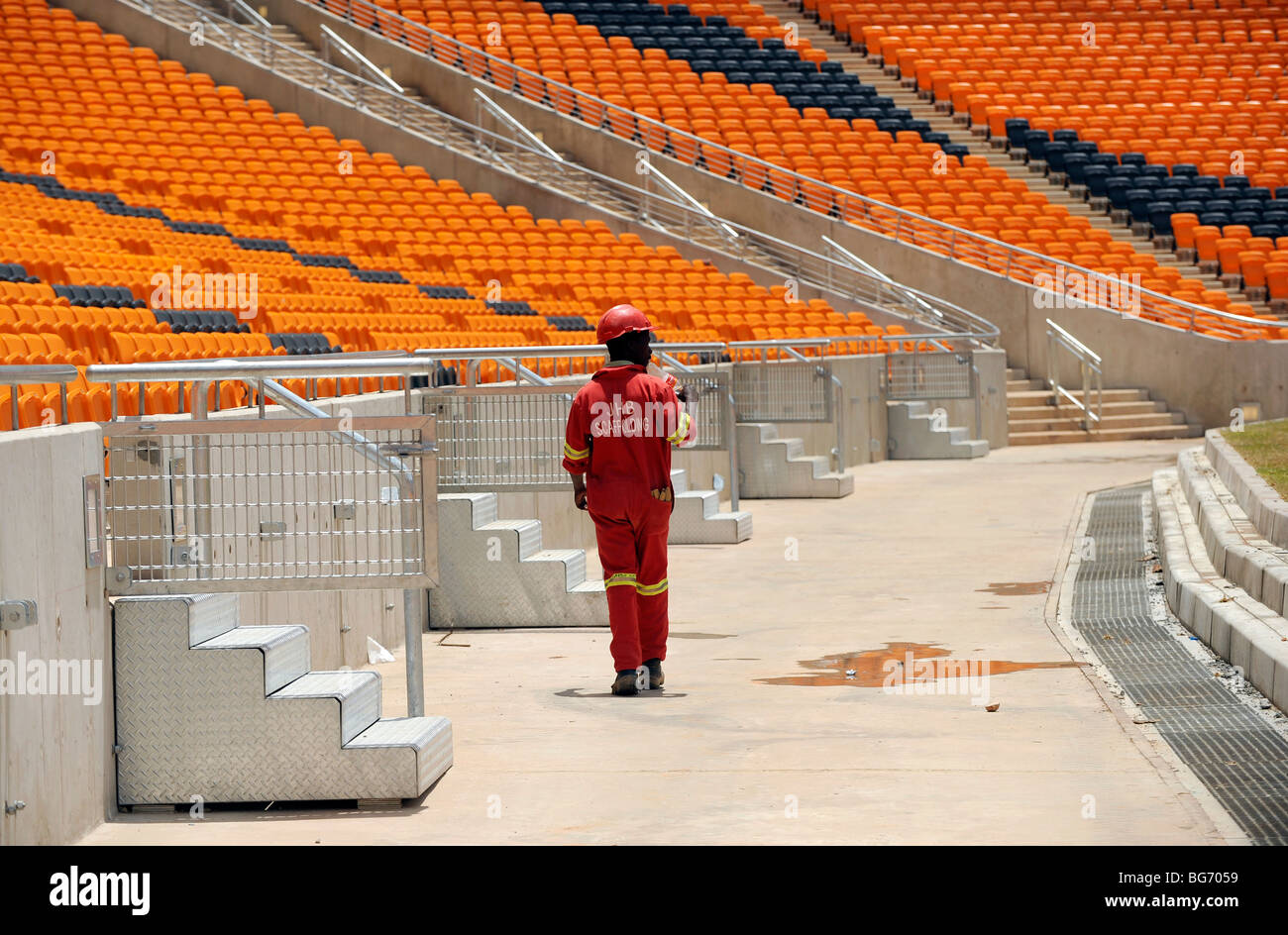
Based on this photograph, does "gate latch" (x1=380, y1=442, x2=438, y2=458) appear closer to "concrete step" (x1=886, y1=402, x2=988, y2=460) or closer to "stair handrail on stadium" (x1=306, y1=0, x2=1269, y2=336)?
"concrete step" (x1=886, y1=402, x2=988, y2=460)

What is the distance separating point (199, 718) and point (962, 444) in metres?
16.9

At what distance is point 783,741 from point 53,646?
2740 mm

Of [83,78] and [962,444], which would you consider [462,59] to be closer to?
[83,78]

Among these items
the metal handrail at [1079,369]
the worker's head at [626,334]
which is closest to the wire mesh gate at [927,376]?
the metal handrail at [1079,369]

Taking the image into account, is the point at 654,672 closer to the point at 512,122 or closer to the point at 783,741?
the point at 783,741

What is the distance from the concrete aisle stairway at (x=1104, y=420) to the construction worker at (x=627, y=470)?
16.8m

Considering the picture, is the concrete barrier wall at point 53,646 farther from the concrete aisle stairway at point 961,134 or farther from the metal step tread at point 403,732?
the concrete aisle stairway at point 961,134

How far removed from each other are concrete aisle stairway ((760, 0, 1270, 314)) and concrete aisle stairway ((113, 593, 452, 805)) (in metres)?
23.4

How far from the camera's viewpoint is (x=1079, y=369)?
82.2 feet

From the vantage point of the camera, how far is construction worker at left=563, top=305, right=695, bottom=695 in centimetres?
744

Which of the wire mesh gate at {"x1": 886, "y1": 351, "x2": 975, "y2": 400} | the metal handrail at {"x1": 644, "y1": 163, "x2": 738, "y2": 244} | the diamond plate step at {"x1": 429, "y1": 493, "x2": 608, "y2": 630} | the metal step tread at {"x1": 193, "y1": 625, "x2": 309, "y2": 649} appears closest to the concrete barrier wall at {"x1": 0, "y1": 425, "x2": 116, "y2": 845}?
the metal step tread at {"x1": 193, "y1": 625, "x2": 309, "y2": 649}

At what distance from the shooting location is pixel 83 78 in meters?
25.2

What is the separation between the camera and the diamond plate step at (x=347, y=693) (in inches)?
225
